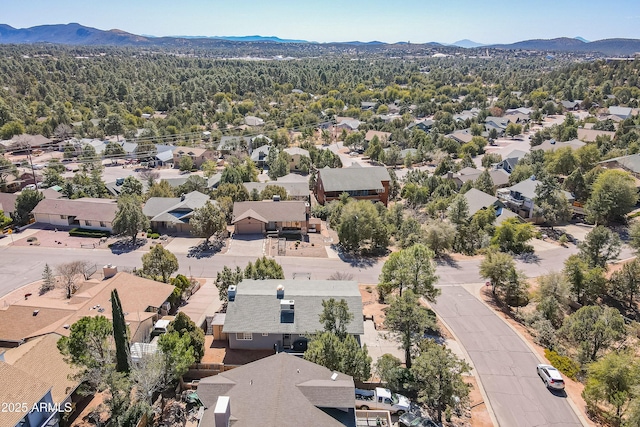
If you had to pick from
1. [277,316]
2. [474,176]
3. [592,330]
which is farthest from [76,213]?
[474,176]

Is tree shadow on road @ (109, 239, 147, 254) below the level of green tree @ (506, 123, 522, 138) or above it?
below

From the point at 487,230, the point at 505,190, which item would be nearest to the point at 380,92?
the point at 505,190

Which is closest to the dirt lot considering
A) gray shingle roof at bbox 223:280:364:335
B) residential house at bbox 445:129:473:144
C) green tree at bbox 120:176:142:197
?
gray shingle roof at bbox 223:280:364:335

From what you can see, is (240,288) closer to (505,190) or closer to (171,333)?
(171,333)

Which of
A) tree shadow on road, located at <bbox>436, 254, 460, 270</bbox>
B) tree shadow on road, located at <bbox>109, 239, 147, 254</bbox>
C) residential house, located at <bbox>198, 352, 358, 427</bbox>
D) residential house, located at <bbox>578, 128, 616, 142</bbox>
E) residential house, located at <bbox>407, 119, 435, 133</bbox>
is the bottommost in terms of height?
tree shadow on road, located at <bbox>436, 254, 460, 270</bbox>

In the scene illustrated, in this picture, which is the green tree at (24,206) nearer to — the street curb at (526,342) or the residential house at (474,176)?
the street curb at (526,342)

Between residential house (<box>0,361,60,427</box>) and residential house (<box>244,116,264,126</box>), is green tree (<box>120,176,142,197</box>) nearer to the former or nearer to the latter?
residential house (<box>0,361,60,427</box>)
